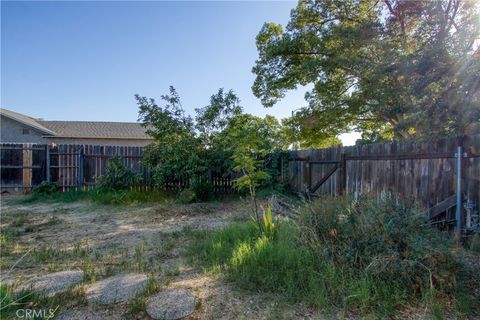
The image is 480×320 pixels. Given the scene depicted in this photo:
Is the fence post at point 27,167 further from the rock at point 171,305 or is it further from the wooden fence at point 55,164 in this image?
the rock at point 171,305

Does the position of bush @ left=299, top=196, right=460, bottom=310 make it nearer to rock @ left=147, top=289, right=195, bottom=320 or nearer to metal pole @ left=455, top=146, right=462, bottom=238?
rock @ left=147, top=289, right=195, bottom=320

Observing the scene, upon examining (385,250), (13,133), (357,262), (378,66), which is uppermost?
(378,66)

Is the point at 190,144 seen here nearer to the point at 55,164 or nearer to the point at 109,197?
the point at 109,197

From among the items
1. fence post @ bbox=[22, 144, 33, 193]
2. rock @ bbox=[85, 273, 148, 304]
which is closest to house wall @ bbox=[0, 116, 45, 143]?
fence post @ bbox=[22, 144, 33, 193]

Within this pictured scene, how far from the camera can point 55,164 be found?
9.55 m

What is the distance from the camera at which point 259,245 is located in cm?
309

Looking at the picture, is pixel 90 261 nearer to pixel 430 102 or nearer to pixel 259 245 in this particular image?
pixel 259 245

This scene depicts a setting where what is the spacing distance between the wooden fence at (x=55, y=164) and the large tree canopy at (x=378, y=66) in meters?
7.44

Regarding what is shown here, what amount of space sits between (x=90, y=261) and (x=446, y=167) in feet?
16.5

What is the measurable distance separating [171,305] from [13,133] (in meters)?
20.6

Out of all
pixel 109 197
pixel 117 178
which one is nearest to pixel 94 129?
pixel 117 178

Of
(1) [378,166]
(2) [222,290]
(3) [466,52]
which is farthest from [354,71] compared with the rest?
(2) [222,290]

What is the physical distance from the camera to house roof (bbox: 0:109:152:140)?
57.9 ft

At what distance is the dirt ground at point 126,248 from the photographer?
2197mm
